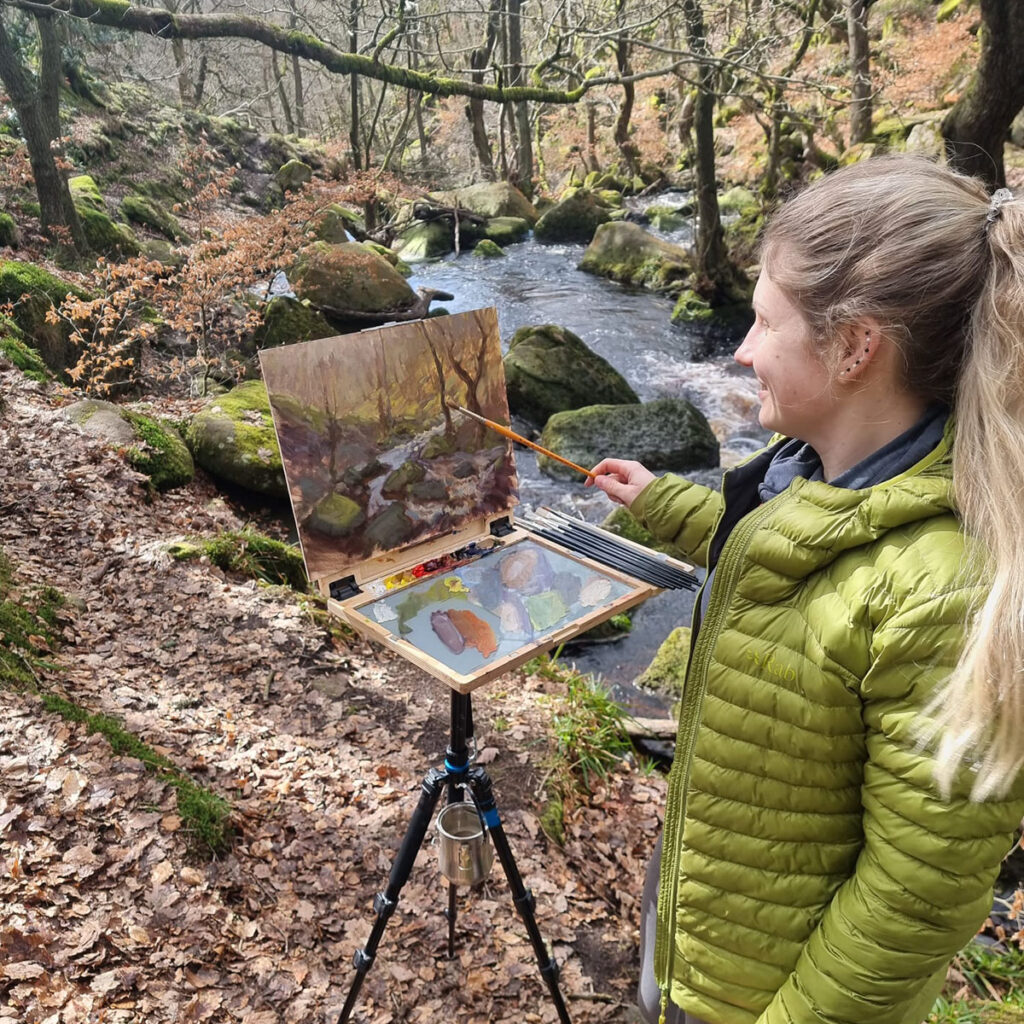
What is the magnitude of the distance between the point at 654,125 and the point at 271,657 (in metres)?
19.7

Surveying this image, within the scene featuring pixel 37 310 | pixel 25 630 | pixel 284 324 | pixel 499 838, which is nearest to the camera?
pixel 499 838

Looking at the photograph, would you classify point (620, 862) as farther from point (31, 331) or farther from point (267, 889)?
point (31, 331)

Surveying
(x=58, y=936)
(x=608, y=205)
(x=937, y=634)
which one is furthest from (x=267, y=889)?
(x=608, y=205)

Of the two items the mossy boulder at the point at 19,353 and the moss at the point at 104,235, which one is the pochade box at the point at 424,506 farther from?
the moss at the point at 104,235

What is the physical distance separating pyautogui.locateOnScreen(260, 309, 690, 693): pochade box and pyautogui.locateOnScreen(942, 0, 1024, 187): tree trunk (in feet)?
19.4

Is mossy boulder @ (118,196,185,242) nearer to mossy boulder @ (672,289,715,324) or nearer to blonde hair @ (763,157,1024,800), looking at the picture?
mossy boulder @ (672,289,715,324)

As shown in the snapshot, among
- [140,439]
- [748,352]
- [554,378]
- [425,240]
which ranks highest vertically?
[748,352]

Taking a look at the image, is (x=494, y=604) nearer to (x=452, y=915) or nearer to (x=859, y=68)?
(x=452, y=915)

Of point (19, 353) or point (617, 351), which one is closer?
point (19, 353)

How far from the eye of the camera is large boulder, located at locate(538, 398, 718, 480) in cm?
735

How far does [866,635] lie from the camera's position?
1.12 metres

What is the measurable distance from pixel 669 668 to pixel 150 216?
34.1 feet

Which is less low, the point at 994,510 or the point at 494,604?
the point at 994,510

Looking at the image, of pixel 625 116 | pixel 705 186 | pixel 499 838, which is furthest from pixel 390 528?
pixel 625 116
